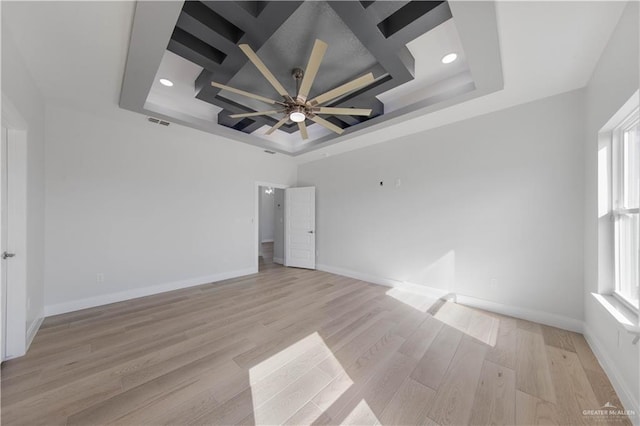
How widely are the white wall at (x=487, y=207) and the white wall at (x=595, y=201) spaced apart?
0.57ft

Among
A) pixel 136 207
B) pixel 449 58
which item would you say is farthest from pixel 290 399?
pixel 136 207

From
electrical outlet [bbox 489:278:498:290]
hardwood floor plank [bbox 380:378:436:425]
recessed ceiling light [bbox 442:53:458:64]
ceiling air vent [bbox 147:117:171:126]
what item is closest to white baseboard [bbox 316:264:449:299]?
electrical outlet [bbox 489:278:498:290]

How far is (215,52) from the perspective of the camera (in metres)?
2.33

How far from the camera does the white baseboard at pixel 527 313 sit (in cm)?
257

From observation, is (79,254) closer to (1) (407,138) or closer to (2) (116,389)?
(2) (116,389)

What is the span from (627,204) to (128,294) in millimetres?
6064

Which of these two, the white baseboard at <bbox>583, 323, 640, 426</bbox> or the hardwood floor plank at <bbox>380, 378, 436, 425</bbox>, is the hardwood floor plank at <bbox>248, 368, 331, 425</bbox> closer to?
the hardwood floor plank at <bbox>380, 378, 436, 425</bbox>

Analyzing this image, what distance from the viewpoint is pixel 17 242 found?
82.8 inches

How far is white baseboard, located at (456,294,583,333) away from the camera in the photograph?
8.44 ft

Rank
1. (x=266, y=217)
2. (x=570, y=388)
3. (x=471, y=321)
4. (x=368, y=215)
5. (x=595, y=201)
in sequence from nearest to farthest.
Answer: (x=570, y=388) < (x=595, y=201) < (x=471, y=321) < (x=368, y=215) < (x=266, y=217)

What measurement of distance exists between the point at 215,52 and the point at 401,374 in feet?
11.7

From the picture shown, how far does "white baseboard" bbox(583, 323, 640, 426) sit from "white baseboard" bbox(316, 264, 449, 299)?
1.48 meters

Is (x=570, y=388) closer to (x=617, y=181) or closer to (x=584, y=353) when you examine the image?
(x=584, y=353)

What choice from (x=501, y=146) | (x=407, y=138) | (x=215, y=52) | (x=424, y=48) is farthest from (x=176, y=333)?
(x=501, y=146)
